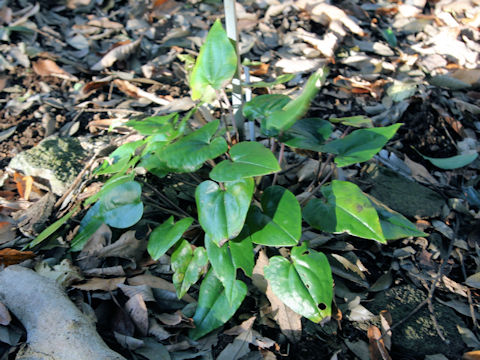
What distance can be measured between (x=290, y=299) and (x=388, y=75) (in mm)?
2049

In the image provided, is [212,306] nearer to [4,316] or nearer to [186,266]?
[186,266]

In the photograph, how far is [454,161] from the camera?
2.08m

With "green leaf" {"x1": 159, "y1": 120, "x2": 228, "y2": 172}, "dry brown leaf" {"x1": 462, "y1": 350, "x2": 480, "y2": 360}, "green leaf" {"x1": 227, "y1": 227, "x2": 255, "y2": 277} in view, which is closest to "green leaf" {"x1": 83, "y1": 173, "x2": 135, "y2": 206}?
"green leaf" {"x1": 159, "y1": 120, "x2": 228, "y2": 172}

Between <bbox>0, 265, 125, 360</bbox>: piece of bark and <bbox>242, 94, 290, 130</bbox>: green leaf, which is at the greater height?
<bbox>242, 94, 290, 130</bbox>: green leaf

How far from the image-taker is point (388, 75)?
2.73 meters

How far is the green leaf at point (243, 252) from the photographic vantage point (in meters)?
1.30

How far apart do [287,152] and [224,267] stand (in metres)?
1.00

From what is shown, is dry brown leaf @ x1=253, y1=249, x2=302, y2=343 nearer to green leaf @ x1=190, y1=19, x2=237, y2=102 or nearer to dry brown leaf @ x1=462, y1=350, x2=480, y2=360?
dry brown leaf @ x1=462, y1=350, x2=480, y2=360

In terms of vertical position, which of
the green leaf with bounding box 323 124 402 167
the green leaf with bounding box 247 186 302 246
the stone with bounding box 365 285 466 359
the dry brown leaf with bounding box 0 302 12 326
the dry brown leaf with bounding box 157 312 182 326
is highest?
the green leaf with bounding box 323 124 402 167

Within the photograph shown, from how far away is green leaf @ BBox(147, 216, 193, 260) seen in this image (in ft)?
4.47

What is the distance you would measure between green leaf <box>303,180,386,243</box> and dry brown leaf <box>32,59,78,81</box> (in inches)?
76.0

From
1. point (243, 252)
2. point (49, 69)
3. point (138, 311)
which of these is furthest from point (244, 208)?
point (49, 69)

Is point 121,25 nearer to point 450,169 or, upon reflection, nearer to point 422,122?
point 422,122

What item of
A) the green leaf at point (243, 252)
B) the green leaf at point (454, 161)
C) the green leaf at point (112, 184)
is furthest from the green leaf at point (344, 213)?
the green leaf at point (454, 161)
